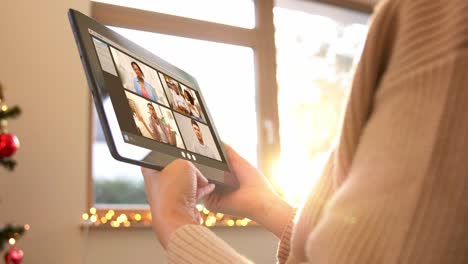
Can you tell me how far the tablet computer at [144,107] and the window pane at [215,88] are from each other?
1497 mm

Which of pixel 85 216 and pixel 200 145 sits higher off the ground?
pixel 200 145

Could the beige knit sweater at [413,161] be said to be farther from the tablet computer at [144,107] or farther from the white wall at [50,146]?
the white wall at [50,146]

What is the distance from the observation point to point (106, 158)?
2.26 meters

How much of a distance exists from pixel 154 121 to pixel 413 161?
0.48 meters

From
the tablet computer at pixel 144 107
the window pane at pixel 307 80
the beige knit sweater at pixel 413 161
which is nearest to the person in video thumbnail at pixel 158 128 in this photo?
the tablet computer at pixel 144 107

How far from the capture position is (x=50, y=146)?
6.59ft

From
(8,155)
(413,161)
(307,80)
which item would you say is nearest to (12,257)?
(8,155)

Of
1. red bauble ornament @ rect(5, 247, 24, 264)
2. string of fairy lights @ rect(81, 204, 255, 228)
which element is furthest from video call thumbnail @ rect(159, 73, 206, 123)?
string of fairy lights @ rect(81, 204, 255, 228)

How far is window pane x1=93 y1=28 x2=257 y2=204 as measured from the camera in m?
A: 2.33

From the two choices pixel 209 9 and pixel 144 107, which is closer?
pixel 144 107

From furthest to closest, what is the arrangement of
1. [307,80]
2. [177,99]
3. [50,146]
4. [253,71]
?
1. [307,80]
2. [253,71]
3. [50,146]
4. [177,99]

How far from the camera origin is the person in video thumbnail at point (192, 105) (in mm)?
849

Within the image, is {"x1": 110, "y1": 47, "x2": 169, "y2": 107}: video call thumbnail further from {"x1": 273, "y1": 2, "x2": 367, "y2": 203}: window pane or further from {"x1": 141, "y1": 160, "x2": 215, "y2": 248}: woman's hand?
{"x1": 273, "y1": 2, "x2": 367, "y2": 203}: window pane

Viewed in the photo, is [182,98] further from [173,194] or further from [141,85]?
[173,194]
